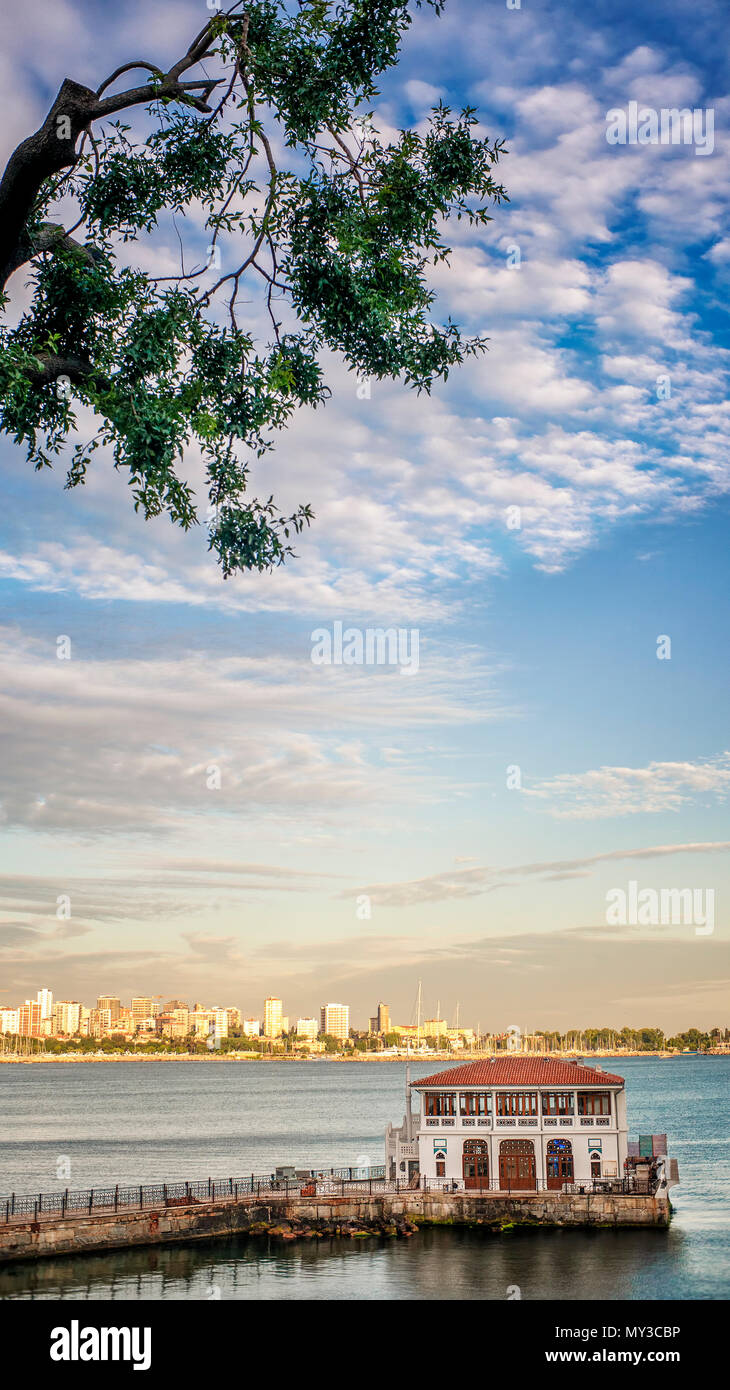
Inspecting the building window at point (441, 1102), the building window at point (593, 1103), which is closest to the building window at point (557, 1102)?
the building window at point (593, 1103)

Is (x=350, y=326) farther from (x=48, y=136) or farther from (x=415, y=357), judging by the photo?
(x=48, y=136)

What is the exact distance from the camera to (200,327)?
11477 mm

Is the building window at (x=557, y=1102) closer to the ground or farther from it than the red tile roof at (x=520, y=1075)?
closer to the ground

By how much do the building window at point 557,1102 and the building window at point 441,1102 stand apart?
13.1 ft

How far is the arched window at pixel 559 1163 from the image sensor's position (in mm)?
52344

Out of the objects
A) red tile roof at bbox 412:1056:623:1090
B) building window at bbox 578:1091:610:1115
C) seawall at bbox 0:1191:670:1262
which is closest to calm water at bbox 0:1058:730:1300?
seawall at bbox 0:1191:670:1262

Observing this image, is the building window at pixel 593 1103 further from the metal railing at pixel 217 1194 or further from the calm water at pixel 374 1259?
the metal railing at pixel 217 1194

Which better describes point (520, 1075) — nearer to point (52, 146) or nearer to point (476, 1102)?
point (476, 1102)

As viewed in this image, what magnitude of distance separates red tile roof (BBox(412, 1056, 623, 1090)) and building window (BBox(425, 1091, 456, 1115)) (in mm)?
461

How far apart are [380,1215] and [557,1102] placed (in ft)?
30.1

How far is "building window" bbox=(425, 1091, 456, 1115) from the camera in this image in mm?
52656
